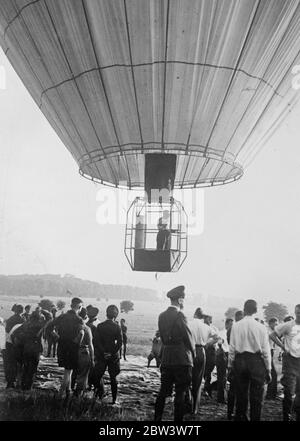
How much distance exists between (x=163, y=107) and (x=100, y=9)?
167 centimetres

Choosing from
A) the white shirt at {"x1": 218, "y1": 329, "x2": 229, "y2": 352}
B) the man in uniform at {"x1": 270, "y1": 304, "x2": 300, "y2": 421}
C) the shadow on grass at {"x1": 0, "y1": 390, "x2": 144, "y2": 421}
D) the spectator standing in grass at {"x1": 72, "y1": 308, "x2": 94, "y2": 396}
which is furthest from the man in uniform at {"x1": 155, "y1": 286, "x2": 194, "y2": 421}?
the white shirt at {"x1": 218, "y1": 329, "x2": 229, "y2": 352}

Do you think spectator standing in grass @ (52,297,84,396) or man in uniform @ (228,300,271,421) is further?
spectator standing in grass @ (52,297,84,396)

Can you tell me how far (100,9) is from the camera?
18.2 ft

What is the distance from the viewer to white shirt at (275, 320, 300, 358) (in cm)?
575

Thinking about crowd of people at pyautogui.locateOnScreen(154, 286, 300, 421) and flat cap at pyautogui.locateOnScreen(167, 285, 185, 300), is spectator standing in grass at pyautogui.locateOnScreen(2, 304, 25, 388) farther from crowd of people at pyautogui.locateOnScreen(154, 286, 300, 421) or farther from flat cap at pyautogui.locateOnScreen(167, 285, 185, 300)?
flat cap at pyautogui.locateOnScreen(167, 285, 185, 300)

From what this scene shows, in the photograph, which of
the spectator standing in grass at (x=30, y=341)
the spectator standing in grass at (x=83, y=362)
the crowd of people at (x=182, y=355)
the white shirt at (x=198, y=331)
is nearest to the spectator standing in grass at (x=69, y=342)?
the crowd of people at (x=182, y=355)

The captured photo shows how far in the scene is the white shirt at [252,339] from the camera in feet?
17.3

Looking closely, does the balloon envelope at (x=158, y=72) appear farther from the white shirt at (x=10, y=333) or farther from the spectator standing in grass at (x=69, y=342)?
the white shirt at (x=10, y=333)

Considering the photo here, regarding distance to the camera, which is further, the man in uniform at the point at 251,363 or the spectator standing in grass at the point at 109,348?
the spectator standing in grass at the point at 109,348

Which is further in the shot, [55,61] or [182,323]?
[55,61]

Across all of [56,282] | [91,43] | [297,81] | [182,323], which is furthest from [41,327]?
[56,282]

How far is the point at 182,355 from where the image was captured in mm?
5113

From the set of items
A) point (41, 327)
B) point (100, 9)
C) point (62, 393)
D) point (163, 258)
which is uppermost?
point (100, 9)

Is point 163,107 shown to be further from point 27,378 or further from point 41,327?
point 27,378
